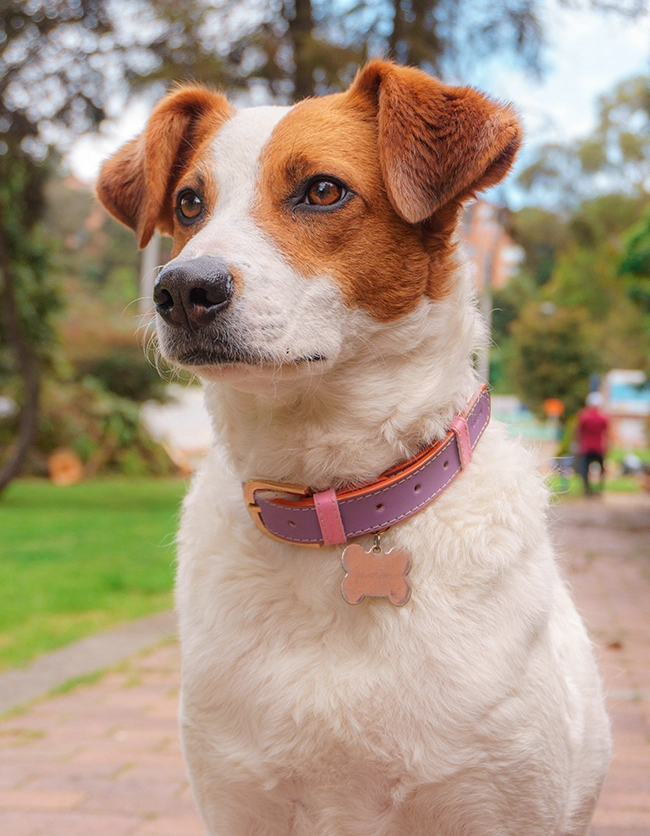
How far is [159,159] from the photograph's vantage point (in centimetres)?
240

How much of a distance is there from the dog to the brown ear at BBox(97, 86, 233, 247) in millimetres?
237

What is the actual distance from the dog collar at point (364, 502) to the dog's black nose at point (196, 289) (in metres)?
0.42

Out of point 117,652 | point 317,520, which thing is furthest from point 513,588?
point 117,652

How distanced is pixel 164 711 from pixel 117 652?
107 cm

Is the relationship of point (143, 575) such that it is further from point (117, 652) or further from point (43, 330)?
point (43, 330)

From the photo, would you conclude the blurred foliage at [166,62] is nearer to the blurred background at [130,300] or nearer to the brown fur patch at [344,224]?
the blurred background at [130,300]

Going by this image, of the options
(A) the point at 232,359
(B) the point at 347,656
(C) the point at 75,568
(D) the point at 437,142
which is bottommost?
(C) the point at 75,568

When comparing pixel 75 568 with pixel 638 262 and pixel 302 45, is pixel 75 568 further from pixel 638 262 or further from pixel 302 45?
pixel 638 262

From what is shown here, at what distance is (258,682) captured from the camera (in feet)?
6.09

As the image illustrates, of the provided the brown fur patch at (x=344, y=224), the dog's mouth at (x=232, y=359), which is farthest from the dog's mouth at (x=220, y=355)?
the brown fur patch at (x=344, y=224)

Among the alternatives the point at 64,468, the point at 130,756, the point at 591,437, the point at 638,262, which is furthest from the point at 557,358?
the point at 130,756

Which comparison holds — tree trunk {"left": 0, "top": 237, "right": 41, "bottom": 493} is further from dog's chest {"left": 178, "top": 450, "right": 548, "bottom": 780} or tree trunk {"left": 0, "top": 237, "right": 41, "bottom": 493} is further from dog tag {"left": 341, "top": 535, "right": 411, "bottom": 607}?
dog tag {"left": 341, "top": 535, "right": 411, "bottom": 607}

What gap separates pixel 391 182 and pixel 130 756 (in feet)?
8.58

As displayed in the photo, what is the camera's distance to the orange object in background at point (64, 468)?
59.2ft
